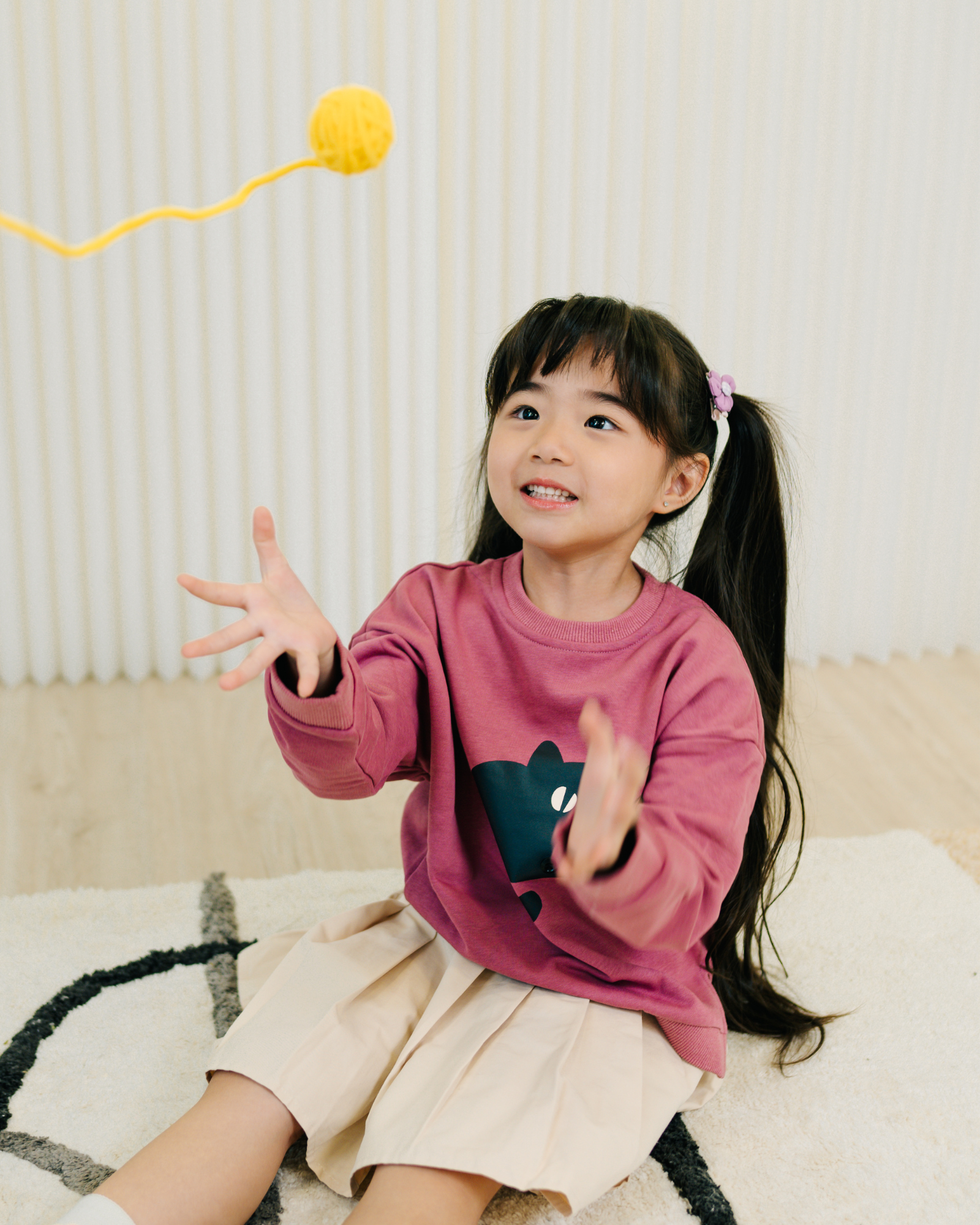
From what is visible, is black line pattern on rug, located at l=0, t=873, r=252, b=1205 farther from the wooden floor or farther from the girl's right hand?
the girl's right hand

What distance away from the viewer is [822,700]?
1.87 meters

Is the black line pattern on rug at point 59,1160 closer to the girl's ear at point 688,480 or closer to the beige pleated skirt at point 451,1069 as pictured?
the beige pleated skirt at point 451,1069

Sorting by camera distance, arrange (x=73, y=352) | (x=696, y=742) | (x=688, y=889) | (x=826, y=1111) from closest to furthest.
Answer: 1. (x=688, y=889)
2. (x=696, y=742)
3. (x=826, y=1111)
4. (x=73, y=352)

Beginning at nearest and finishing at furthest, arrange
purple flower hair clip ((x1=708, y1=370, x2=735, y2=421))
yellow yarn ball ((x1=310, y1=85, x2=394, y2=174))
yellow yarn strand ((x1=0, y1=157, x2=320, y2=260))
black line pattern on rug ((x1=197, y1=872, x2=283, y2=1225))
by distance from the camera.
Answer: yellow yarn strand ((x1=0, y1=157, x2=320, y2=260)), yellow yarn ball ((x1=310, y1=85, x2=394, y2=174)), black line pattern on rug ((x1=197, y1=872, x2=283, y2=1225)), purple flower hair clip ((x1=708, y1=370, x2=735, y2=421))

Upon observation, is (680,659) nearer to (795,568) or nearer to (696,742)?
(696,742)

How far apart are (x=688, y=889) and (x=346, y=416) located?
4.22 ft

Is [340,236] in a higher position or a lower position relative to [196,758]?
higher

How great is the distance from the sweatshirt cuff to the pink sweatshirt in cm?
5

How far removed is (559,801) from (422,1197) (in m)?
0.28

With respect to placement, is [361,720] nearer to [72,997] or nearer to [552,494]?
[552,494]

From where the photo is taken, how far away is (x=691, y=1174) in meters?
0.84

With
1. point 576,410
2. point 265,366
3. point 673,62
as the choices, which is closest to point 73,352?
point 265,366

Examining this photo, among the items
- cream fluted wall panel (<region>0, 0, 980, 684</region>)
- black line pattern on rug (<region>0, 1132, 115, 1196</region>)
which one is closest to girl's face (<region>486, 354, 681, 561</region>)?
black line pattern on rug (<region>0, 1132, 115, 1196</region>)

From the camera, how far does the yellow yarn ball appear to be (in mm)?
558
